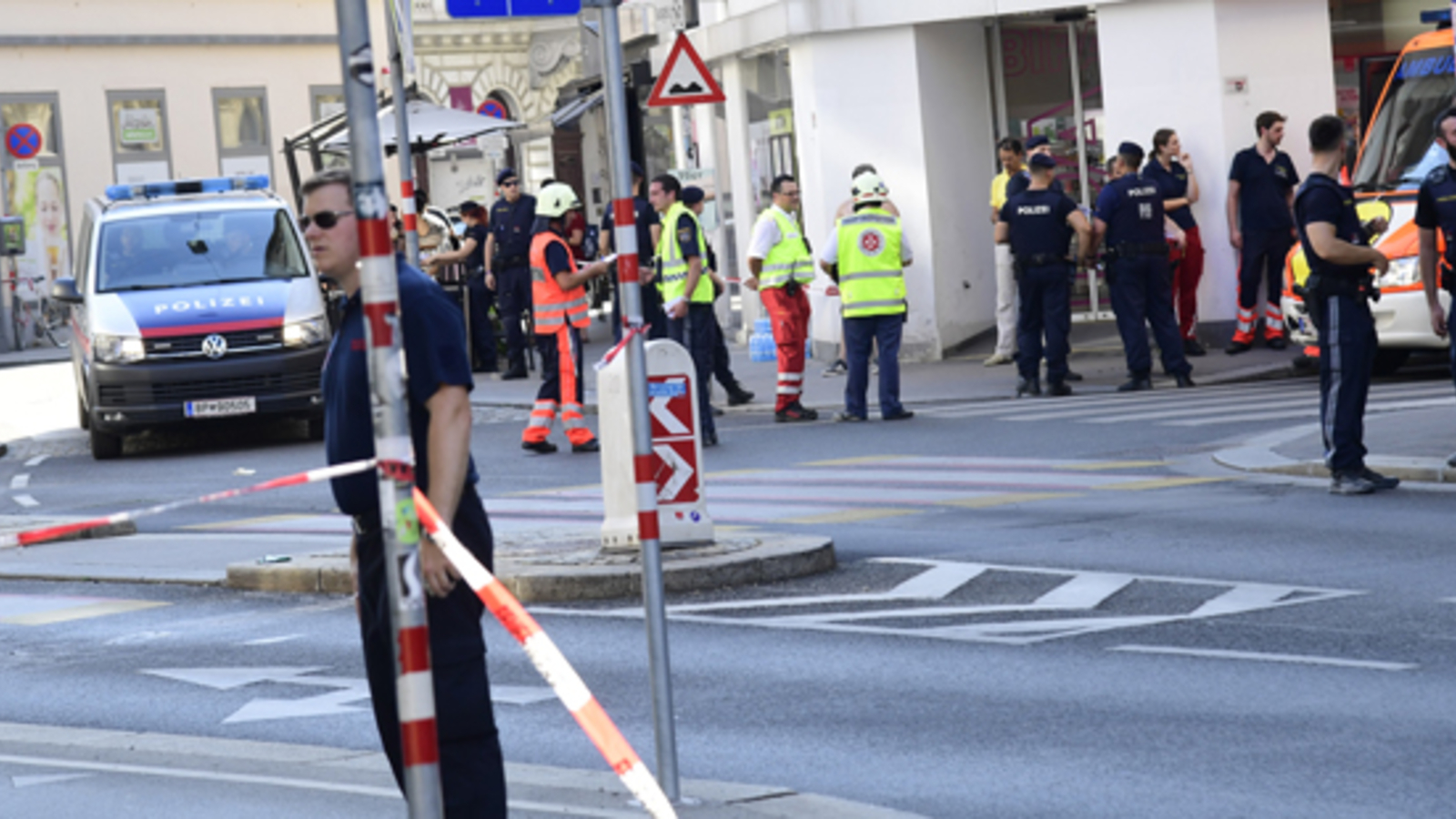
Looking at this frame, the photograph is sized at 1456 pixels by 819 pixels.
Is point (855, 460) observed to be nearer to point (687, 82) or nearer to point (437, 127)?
point (687, 82)

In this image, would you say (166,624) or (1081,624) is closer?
(1081,624)

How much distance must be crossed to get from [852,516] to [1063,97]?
41.8 feet

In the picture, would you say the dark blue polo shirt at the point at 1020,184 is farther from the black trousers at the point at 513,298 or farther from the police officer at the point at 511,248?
the black trousers at the point at 513,298

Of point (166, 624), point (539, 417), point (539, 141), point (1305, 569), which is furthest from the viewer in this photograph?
point (539, 141)

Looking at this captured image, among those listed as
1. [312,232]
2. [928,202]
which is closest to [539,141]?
[928,202]

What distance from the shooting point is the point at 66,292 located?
1917cm

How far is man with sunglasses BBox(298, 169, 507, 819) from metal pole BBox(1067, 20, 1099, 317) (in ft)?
63.6

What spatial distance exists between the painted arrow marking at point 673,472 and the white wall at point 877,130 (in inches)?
529

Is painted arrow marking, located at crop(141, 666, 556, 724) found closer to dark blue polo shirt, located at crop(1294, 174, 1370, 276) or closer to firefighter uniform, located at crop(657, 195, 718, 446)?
dark blue polo shirt, located at crop(1294, 174, 1370, 276)

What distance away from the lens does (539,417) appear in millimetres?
17000

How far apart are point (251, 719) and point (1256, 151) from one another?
15089 mm

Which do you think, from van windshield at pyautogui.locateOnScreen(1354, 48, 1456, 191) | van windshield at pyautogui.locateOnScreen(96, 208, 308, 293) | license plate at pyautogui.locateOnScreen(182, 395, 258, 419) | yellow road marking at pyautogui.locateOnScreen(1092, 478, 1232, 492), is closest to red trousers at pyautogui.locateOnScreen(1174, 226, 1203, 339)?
van windshield at pyautogui.locateOnScreen(1354, 48, 1456, 191)

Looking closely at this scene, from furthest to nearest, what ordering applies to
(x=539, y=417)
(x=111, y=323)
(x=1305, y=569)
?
(x=111, y=323) < (x=539, y=417) < (x=1305, y=569)

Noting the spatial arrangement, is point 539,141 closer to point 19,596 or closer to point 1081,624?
point 19,596
